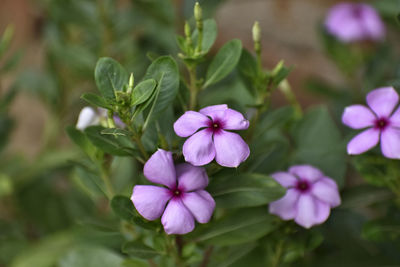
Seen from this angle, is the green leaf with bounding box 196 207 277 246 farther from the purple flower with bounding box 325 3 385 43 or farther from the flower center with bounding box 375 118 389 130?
the purple flower with bounding box 325 3 385 43

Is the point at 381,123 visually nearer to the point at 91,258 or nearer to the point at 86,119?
the point at 86,119

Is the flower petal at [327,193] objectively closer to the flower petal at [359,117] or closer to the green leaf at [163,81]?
the flower petal at [359,117]

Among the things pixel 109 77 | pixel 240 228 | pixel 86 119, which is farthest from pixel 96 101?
pixel 240 228

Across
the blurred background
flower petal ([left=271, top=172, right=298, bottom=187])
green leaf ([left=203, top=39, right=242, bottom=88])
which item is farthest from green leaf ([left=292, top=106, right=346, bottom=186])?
the blurred background

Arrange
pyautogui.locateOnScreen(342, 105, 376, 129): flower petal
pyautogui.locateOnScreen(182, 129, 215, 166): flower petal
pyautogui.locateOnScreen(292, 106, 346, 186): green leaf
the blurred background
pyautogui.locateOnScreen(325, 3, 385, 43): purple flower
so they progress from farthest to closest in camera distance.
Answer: the blurred background → pyautogui.locateOnScreen(325, 3, 385, 43): purple flower → pyautogui.locateOnScreen(292, 106, 346, 186): green leaf → pyautogui.locateOnScreen(342, 105, 376, 129): flower petal → pyautogui.locateOnScreen(182, 129, 215, 166): flower petal

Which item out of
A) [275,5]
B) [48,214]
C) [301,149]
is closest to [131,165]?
[48,214]

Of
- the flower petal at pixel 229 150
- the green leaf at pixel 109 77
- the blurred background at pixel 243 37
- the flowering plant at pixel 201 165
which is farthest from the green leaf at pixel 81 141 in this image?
the blurred background at pixel 243 37

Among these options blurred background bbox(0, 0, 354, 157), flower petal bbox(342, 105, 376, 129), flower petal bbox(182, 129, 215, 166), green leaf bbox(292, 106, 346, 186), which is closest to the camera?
flower petal bbox(182, 129, 215, 166)

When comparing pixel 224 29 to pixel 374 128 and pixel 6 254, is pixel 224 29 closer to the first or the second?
pixel 6 254
